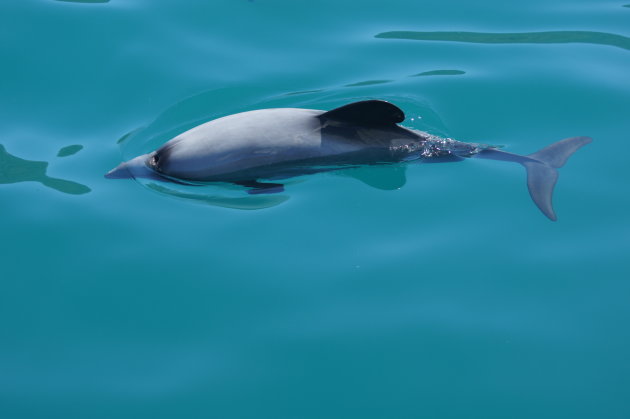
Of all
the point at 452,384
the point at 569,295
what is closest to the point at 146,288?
the point at 452,384

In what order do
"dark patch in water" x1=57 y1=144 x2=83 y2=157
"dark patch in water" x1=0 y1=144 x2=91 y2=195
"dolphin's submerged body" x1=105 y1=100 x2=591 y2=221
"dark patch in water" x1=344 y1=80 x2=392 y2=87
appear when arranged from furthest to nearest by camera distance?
"dark patch in water" x1=344 y1=80 x2=392 y2=87 < "dark patch in water" x1=57 y1=144 x2=83 y2=157 < "dark patch in water" x1=0 y1=144 x2=91 y2=195 < "dolphin's submerged body" x1=105 y1=100 x2=591 y2=221

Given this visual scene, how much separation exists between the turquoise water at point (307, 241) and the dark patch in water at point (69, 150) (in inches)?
3.3

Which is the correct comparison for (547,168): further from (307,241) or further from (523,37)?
(523,37)

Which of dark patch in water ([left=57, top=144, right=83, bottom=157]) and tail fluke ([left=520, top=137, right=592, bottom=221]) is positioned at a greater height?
dark patch in water ([left=57, top=144, right=83, bottom=157])

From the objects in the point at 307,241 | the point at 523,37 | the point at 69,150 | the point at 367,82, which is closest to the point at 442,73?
the point at 367,82

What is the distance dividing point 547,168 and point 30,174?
4.86 meters

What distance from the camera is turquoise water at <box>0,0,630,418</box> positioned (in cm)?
466

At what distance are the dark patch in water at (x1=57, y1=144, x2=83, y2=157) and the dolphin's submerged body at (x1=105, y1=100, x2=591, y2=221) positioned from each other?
0.74 meters

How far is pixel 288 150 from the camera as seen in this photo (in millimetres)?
6320

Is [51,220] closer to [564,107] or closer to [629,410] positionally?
[629,410]

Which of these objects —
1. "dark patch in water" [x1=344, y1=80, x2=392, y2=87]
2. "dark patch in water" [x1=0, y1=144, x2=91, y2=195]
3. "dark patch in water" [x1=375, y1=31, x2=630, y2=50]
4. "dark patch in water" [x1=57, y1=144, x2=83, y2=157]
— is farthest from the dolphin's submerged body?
"dark patch in water" [x1=375, y1=31, x2=630, y2=50]

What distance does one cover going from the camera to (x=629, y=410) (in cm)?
445

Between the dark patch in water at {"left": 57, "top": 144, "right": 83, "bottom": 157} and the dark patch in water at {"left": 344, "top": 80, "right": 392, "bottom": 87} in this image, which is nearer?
the dark patch in water at {"left": 57, "top": 144, "right": 83, "bottom": 157}

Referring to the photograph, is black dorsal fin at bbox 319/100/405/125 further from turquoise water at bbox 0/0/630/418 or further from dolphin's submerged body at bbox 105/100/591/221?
turquoise water at bbox 0/0/630/418
